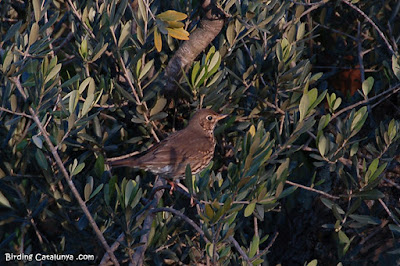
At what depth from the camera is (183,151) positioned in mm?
6387

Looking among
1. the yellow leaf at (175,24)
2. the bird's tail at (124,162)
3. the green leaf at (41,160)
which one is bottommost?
the bird's tail at (124,162)

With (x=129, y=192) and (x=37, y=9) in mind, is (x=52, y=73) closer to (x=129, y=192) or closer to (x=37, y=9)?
(x=37, y=9)

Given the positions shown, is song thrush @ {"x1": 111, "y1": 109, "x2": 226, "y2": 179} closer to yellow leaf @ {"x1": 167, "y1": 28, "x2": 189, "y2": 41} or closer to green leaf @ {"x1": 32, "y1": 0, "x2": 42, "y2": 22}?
yellow leaf @ {"x1": 167, "y1": 28, "x2": 189, "y2": 41}

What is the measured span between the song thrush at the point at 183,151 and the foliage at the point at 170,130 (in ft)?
0.46

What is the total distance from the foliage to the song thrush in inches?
5.5

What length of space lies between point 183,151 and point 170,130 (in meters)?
0.27

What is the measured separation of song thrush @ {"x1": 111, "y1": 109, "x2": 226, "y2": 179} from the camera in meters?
5.64

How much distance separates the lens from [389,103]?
6797mm

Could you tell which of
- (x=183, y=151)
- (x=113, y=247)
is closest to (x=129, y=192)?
(x=113, y=247)

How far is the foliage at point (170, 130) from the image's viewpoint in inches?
184

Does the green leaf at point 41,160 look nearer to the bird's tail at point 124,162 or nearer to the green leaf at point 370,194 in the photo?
the bird's tail at point 124,162

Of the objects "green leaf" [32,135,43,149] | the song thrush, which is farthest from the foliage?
the song thrush

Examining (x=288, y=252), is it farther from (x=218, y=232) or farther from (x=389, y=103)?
(x=218, y=232)

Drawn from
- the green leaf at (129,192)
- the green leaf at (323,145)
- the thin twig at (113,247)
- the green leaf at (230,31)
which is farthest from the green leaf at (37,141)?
the green leaf at (323,145)
